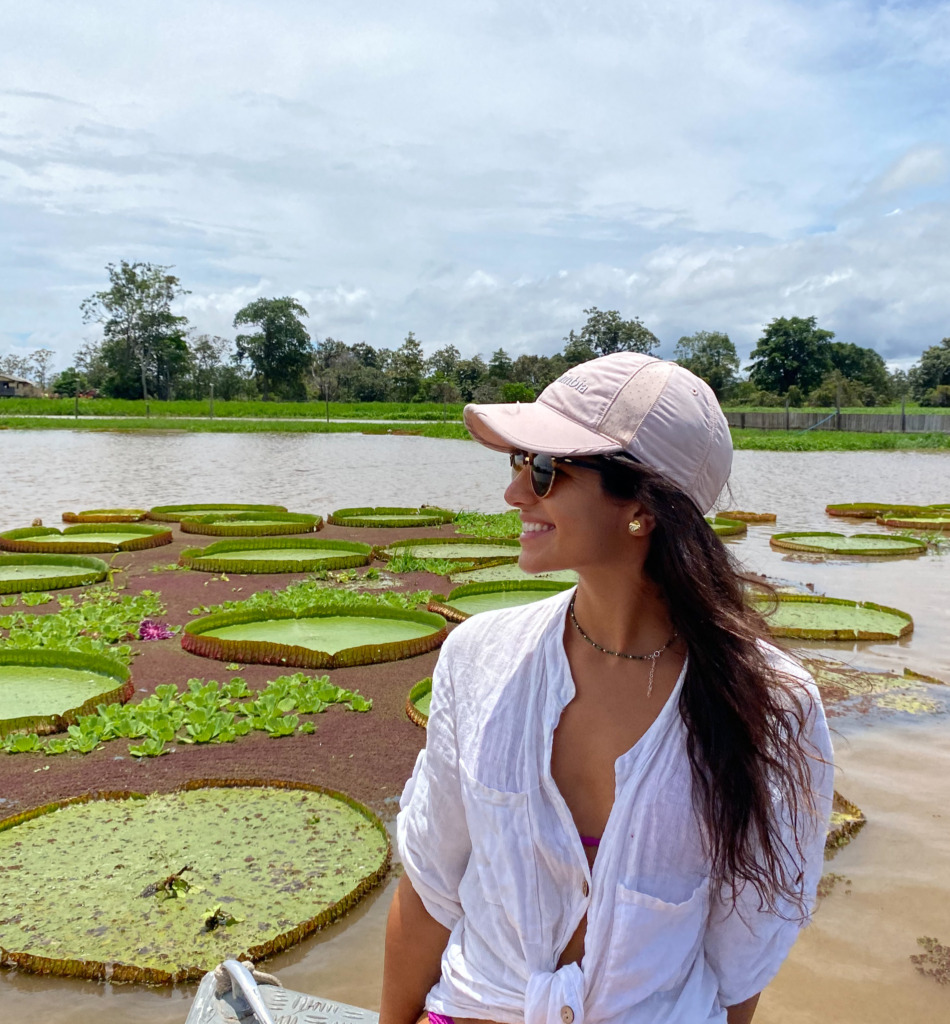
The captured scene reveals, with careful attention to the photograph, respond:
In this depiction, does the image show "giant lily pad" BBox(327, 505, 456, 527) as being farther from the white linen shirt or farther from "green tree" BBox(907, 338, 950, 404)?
"green tree" BBox(907, 338, 950, 404)

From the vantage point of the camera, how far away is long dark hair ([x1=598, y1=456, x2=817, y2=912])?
1231 millimetres

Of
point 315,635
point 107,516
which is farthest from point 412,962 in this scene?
point 107,516

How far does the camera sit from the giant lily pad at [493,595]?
5.89 meters

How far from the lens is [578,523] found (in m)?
1.35

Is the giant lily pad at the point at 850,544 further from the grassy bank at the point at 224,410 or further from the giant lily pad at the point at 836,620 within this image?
the grassy bank at the point at 224,410

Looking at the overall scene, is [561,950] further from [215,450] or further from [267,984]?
[215,450]

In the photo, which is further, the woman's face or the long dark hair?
the woman's face

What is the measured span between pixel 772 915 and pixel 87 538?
336 inches

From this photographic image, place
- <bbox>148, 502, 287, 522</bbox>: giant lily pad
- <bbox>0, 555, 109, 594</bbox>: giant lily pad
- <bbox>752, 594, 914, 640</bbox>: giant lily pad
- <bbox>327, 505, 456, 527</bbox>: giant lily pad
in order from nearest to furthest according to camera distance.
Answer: <bbox>752, 594, 914, 640</bbox>: giant lily pad < <bbox>0, 555, 109, 594</bbox>: giant lily pad < <bbox>327, 505, 456, 527</bbox>: giant lily pad < <bbox>148, 502, 287, 522</bbox>: giant lily pad

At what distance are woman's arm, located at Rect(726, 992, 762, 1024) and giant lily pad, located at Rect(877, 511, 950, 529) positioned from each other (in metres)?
10.8

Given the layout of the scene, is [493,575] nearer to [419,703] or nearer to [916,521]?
[419,703]

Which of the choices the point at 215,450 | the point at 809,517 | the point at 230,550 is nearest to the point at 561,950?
the point at 230,550

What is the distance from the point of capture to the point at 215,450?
2339cm

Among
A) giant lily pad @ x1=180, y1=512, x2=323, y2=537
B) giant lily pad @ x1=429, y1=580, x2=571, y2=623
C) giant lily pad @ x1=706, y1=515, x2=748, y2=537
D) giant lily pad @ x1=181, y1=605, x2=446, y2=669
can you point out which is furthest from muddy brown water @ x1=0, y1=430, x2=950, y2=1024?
giant lily pad @ x1=180, y1=512, x2=323, y2=537
